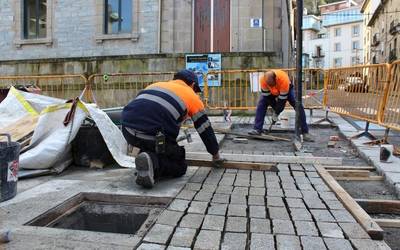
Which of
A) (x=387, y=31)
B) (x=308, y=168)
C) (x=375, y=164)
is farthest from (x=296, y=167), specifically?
(x=387, y=31)

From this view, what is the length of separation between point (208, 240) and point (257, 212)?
0.73 metres

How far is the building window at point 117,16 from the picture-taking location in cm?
1644

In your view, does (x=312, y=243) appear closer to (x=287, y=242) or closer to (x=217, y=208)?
(x=287, y=242)

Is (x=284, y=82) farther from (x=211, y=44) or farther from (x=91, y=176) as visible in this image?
(x=211, y=44)

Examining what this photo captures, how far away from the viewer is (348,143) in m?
7.60

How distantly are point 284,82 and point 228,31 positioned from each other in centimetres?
768

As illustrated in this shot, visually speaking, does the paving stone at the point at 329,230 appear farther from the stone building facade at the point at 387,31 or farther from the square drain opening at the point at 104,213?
the stone building facade at the point at 387,31

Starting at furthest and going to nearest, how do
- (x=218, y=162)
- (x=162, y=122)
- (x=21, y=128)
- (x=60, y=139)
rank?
(x=21, y=128), (x=218, y=162), (x=60, y=139), (x=162, y=122)

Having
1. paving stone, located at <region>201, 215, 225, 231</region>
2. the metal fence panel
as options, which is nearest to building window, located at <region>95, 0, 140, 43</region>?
the metal fence panel

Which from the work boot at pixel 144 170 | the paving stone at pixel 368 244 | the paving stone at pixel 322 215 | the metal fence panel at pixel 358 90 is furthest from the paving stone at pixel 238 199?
the metal fence panel at pixel 358 90

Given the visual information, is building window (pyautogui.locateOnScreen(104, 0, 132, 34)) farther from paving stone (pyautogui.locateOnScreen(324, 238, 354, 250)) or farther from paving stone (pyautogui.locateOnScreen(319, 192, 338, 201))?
paving stone (pyautogui.locateOnScreen(324, 238, 354, 250))

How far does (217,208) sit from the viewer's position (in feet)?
11.6

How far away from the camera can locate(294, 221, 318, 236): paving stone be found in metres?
2.98

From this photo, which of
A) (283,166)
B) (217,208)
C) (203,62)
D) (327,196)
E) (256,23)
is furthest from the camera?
(256,23)
